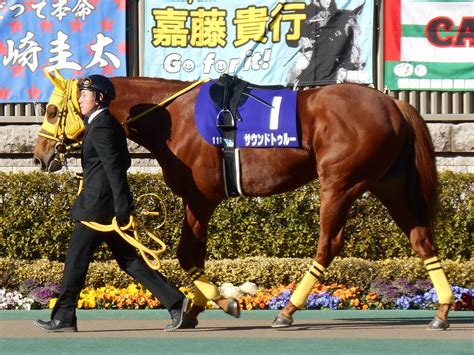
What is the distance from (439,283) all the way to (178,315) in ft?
6.35

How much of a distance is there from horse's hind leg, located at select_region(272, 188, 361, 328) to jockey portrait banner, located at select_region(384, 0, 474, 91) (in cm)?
454

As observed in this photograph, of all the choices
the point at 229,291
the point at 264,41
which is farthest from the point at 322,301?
the point at 264,41

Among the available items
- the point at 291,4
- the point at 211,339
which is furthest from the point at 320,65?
the point at 211,339

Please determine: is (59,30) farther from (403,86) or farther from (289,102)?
(289,102)

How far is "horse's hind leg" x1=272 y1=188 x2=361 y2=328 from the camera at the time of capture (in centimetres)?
825

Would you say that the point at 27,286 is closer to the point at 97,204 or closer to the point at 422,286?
the point at 97,204

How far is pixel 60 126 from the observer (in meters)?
8.45

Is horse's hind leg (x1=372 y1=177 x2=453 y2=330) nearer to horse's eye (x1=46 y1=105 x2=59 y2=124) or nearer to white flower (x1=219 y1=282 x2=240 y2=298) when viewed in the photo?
white flower (x1=219 y1=282 x2=240 y2=298)

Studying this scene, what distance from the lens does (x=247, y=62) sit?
12.6 meters

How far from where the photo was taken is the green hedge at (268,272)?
34.5 feet

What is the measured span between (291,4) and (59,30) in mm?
2634

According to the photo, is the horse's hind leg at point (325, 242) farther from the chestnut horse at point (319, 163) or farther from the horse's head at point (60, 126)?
the horse's head at point (60, 126)

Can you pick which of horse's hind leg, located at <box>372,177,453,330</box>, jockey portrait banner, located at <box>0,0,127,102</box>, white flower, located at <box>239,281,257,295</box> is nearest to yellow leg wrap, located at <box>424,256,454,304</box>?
horse's hind leg, located at <box>372,177,453,330</box>

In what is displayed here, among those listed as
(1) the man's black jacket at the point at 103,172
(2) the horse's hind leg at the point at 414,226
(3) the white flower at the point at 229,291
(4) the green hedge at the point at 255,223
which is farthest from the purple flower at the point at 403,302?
(1) the man's black jacket at the point at 103,172
